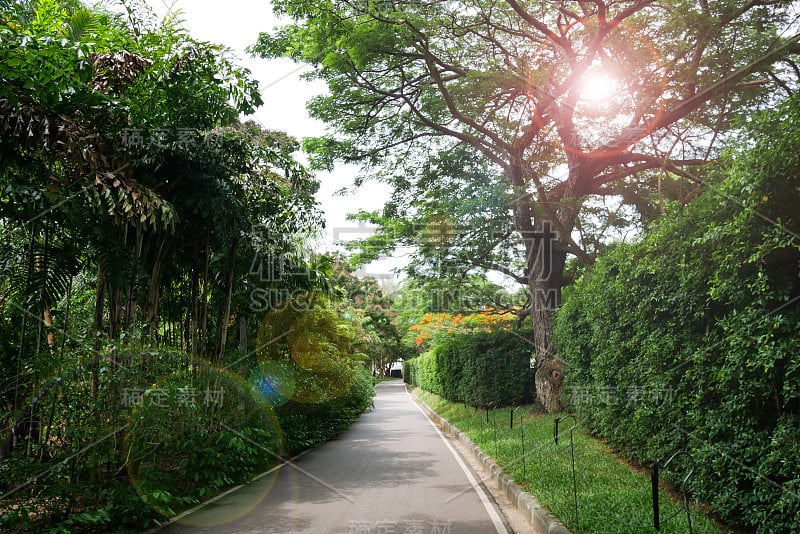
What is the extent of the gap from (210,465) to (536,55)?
12.2 m

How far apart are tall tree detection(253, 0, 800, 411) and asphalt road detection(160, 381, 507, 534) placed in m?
6.62

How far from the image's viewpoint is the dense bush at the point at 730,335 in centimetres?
478

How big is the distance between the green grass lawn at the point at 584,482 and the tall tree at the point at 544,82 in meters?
4.11

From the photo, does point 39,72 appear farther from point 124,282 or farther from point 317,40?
point 317,40

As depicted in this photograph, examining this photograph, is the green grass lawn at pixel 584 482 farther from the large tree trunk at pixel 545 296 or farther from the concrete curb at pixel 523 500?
the large tree trunk at pixel 545 296

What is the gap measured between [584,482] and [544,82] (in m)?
10.1

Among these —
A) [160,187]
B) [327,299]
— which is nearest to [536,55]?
[327,299]

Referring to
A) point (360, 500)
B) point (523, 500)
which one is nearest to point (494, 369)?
point (523, 500)

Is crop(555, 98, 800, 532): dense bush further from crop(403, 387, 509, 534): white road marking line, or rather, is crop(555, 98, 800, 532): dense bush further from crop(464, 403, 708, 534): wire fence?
crop(403, 387, 509, 534): white road marking line

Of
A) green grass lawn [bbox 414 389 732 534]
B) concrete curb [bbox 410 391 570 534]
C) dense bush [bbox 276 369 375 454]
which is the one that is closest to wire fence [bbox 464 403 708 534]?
green grass lawn [bbox 414 389 732 534]

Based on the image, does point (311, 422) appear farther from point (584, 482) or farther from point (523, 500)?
point (584, 482)

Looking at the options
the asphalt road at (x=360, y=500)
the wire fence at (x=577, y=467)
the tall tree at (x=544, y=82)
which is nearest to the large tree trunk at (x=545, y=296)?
the tall tree at (x=544, y=82)

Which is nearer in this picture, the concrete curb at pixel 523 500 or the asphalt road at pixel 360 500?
the concrete curb at pixel 523 500

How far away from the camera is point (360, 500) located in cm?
785
